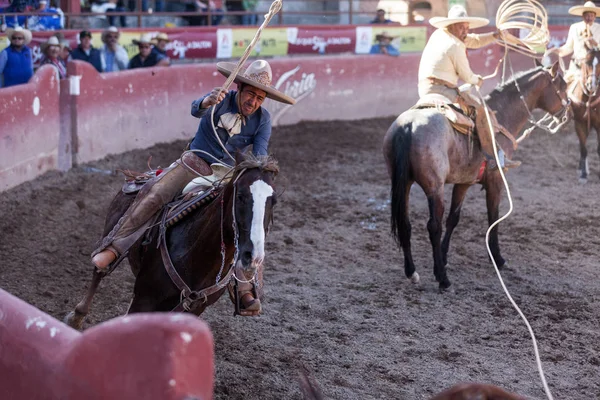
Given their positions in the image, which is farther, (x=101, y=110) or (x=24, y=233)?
(x=101, y=110)

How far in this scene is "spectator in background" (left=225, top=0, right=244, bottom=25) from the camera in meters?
19.8

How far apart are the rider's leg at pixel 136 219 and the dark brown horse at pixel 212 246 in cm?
10

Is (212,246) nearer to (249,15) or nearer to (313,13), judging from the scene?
(313,13)

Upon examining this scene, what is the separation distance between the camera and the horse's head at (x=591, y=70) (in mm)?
12352

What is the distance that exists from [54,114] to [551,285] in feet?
21.0

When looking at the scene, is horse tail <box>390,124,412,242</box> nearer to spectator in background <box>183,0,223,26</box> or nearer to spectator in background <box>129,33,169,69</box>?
spectator in background <box>129,33,169,69</box>

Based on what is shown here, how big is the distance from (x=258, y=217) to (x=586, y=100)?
948cm

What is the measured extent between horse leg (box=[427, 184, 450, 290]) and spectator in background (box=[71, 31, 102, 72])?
7031 mm

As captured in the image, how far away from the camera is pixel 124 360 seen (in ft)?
8.68

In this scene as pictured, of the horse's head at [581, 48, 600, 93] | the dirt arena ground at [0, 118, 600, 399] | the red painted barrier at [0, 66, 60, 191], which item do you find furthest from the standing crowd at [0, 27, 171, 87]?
the horse's head at [581, 48, 600, 93]

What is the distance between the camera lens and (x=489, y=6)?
2444cm

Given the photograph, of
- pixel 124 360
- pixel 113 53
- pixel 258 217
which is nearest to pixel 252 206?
pixel 258 217

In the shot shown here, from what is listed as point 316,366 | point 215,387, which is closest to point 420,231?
point 316,366

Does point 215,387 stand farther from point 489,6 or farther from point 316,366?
point 489,6
